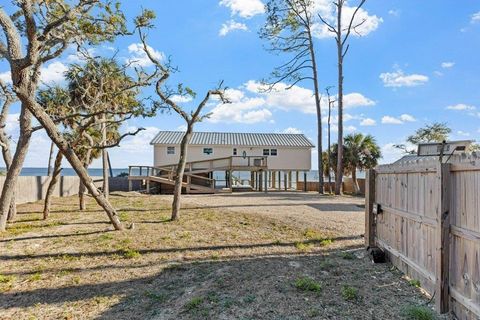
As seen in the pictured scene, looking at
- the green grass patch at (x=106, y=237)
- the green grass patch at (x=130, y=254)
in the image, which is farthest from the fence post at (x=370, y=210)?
the green grass patch at (x=106, y=237)

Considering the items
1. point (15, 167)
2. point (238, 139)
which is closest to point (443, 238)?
point (15, 167)

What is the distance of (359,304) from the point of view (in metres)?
4.04

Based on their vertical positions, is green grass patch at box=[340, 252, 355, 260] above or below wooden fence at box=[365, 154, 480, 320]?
below

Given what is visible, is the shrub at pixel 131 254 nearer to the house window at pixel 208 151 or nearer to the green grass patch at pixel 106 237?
the green grass patch at pixel 106 237

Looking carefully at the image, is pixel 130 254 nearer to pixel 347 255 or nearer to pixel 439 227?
pixel 347 255

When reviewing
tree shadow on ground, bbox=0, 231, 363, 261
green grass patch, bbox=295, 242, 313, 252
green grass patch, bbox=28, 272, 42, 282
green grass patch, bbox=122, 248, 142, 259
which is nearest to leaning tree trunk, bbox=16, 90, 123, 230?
tree shadow on ground, bbox=0, 231, 363, 261

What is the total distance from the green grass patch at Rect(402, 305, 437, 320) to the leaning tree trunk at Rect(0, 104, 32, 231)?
9.13 metres

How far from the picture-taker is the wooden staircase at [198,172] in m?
23.1

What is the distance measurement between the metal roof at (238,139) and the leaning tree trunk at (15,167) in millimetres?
19426

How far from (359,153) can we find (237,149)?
32.7ft

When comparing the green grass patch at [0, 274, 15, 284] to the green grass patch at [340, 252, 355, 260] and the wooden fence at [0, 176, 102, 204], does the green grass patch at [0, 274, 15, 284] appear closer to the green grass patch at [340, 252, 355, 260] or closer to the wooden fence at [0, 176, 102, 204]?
the green grass patch at [340, 252, 355, 260]

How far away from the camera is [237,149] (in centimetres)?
2975

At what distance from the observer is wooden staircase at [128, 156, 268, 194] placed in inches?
910

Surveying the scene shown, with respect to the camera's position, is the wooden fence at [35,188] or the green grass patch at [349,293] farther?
the wooden fence at [35,188]
